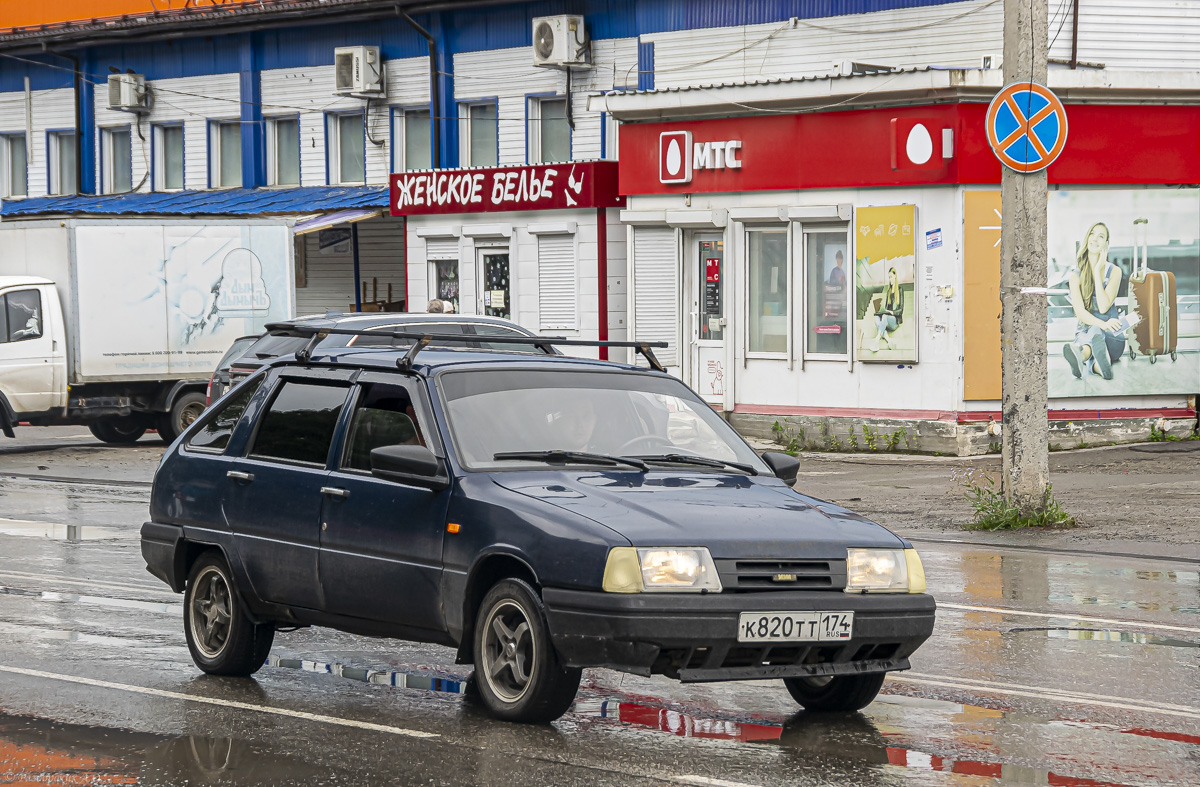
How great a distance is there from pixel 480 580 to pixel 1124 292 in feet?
51.1

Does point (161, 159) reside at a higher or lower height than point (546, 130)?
higher

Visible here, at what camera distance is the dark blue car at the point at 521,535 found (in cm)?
642

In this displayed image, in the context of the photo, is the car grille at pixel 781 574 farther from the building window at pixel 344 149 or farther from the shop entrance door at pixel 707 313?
the building window at pixel 344 149

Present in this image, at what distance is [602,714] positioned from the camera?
7105 millimetres

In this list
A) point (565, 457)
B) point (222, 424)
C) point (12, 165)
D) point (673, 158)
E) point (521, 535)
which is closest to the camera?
point (521, 535)

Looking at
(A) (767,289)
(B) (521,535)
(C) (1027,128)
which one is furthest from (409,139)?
(B) (521,535)

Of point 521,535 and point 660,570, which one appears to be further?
point 521,535

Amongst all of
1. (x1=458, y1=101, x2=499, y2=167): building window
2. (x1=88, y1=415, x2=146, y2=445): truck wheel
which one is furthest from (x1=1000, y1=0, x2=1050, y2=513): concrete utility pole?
(x1=458, y1=101, x2=499, y2=167): building window

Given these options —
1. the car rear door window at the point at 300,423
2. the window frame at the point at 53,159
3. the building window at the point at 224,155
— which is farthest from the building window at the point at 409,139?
the car rear door window at the point at 300,423

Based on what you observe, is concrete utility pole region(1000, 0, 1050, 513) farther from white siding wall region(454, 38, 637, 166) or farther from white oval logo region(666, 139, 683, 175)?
white siding wall region(454, 38, 637, 166)

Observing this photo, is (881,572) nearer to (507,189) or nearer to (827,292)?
(827,292)

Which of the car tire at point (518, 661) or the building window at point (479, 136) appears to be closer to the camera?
the car tire at point (518, 661)

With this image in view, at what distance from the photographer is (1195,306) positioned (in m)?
21.1

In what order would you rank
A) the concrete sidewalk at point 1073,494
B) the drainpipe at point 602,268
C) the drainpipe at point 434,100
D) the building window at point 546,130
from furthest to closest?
Result: the drainpipe at point 434,100 < the building window at point 546,130 < the drainpipe at point 602,268 < the concrete sidewalk at point 1073,494
